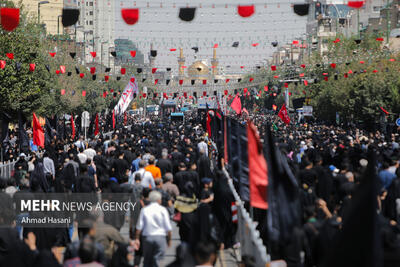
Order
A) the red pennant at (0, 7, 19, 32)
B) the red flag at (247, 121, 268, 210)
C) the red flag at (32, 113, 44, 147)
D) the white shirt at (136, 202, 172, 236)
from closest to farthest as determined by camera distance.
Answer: the red flag at (247, 121, 268, 210), the white shirt at (136, 202, 172, 236), the red pennant at (0, 7, 19, 32), the red flag at (32, 113, 44, 147)

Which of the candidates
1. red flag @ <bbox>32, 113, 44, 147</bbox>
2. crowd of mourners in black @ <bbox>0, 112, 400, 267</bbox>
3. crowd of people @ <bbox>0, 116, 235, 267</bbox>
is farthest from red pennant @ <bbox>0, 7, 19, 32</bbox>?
red flag @ <bbox>32, 113, 44, 147</bbox>

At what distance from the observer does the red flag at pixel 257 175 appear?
30.8ft

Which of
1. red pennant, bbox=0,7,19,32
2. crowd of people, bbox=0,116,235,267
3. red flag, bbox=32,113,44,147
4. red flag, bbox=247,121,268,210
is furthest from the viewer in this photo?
red flag, bbox=32,113,44,147

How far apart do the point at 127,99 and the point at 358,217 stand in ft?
139

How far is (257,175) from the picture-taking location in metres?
9.48

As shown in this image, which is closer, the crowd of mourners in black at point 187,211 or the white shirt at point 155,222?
the crowd of mourners in black at point 187,211

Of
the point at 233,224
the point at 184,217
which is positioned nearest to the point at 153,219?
the point at 184,217

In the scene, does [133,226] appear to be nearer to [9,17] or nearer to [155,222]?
[155,222]

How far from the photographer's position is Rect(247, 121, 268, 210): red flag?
940cm

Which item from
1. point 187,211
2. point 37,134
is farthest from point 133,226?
point 37,134

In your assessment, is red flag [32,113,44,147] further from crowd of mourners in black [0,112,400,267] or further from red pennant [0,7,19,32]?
red pennant [0,7,19,32]

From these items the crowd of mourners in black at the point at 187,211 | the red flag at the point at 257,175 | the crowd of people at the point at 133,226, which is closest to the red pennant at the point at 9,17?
the crowd of mourners in black at the point at 187,211

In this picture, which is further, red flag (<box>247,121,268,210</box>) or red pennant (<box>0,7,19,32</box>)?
red pennant (<box>0,7,19,32</box>)

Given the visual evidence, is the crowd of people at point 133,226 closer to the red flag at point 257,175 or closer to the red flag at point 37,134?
the red flag at point 257,175
